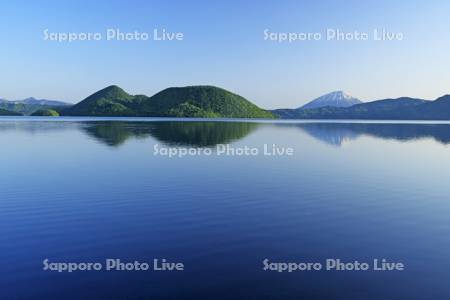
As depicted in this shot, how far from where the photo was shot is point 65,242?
19891 mm

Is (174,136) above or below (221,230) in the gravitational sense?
above

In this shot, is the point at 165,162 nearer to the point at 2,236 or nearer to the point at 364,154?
the point at 2,236

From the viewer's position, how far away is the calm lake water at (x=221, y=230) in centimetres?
1530

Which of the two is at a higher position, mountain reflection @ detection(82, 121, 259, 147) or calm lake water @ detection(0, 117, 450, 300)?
mountain reflection @ detection(82, 121, 259, 147)

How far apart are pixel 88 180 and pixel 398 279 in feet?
105

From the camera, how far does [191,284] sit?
1526cm

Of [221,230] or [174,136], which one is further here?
[174,136]

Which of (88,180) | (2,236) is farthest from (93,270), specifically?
(88,180)

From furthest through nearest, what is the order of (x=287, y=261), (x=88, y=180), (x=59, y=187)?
(x=88, y=180) < (x=59, y=187) < (x=287, y=261)

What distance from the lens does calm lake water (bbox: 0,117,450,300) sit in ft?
50.2

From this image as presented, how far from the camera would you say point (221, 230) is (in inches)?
882

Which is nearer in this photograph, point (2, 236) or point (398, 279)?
point (398, 279)

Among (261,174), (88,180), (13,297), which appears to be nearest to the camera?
(13,297)

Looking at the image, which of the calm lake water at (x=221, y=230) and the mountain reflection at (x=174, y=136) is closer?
the calm lake water at (x=221, y=230)
